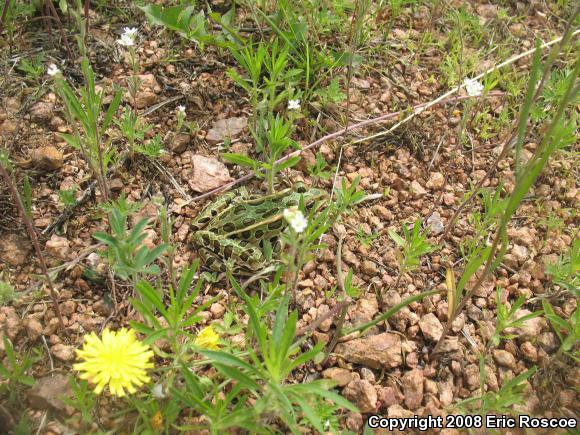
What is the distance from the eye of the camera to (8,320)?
3154mm

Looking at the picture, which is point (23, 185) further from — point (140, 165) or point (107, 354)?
point (107, 354)

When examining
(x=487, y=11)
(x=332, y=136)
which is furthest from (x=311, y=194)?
(x=487, y=11)

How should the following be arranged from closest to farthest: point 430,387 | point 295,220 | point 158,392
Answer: point 295,220 < point 158,392 < point 430,387

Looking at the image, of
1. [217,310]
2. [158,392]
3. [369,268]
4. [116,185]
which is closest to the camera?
[158,392]

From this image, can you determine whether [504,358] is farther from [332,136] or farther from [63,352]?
[63,352]

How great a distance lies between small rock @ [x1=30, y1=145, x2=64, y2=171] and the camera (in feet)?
12.5

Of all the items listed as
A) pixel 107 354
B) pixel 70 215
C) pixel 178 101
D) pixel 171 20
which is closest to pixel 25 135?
pixel 70 215

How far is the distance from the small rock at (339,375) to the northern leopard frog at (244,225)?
41.3 inches

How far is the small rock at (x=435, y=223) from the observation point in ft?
13.0

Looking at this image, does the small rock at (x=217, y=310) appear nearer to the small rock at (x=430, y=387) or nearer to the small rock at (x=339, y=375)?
the small rock at (x=339, y=375)

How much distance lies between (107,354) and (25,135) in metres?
2.46
